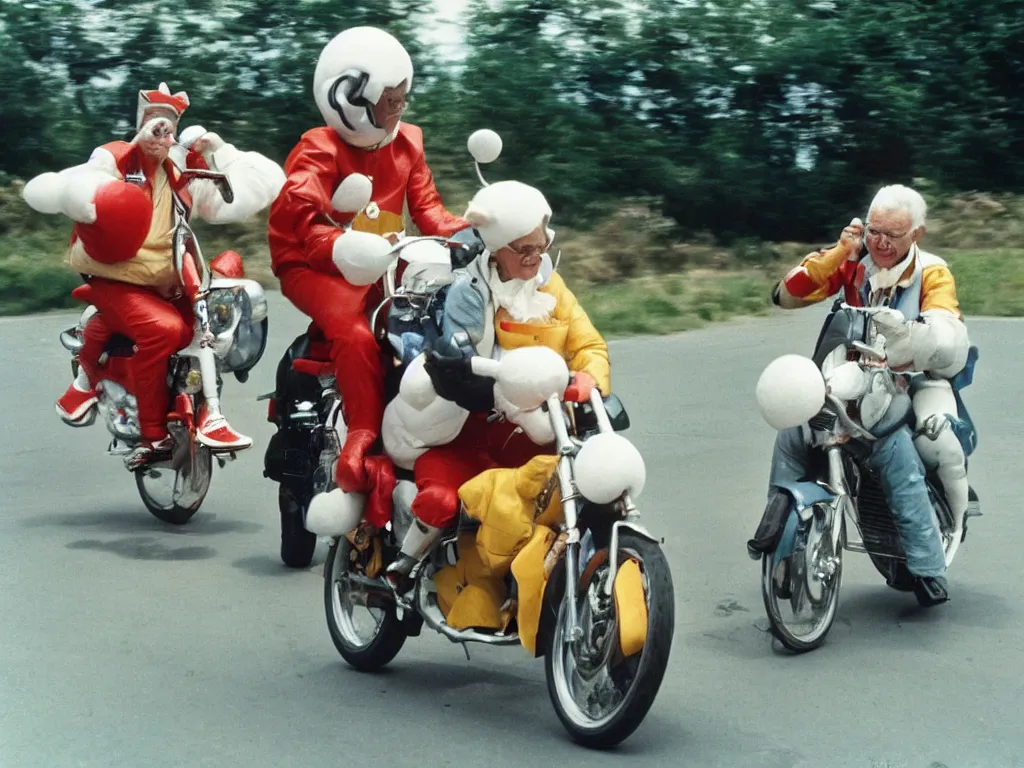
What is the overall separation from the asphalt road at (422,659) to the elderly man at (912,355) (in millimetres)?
397

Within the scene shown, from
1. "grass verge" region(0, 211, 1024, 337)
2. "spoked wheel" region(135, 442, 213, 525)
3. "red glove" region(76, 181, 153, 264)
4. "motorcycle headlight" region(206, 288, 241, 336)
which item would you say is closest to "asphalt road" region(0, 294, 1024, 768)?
"spoked wheel" region(135, 442, 213, 525)

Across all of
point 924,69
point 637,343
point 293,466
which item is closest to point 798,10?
point 924,69

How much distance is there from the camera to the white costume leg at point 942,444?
6574mm

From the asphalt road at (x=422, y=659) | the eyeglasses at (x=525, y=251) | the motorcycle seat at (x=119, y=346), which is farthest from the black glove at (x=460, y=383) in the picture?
the motorcycle seat at (x=119, y=346)

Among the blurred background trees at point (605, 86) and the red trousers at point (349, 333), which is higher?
the red trousers at point (349, 333)

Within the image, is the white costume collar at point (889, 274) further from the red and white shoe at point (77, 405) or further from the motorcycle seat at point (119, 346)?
the red and white shoe at point (77, 405)

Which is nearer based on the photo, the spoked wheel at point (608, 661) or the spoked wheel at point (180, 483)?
the spoked wheel at point (608, 661)

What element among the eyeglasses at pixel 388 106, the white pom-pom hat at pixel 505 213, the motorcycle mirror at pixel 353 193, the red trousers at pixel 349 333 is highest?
the white pom-pom hat at pixel 505 213

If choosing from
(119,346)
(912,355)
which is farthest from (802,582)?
(119,346)

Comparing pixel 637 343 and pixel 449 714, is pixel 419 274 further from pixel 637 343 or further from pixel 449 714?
pixel 637 343

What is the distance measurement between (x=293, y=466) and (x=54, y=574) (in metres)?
1.10

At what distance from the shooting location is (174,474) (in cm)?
859

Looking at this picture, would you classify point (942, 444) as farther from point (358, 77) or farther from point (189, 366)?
point (189, 366)

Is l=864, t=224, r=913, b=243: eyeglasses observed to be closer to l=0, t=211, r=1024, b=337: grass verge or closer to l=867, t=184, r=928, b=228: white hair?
l=867, t=184, r=928, b=228: white hair
